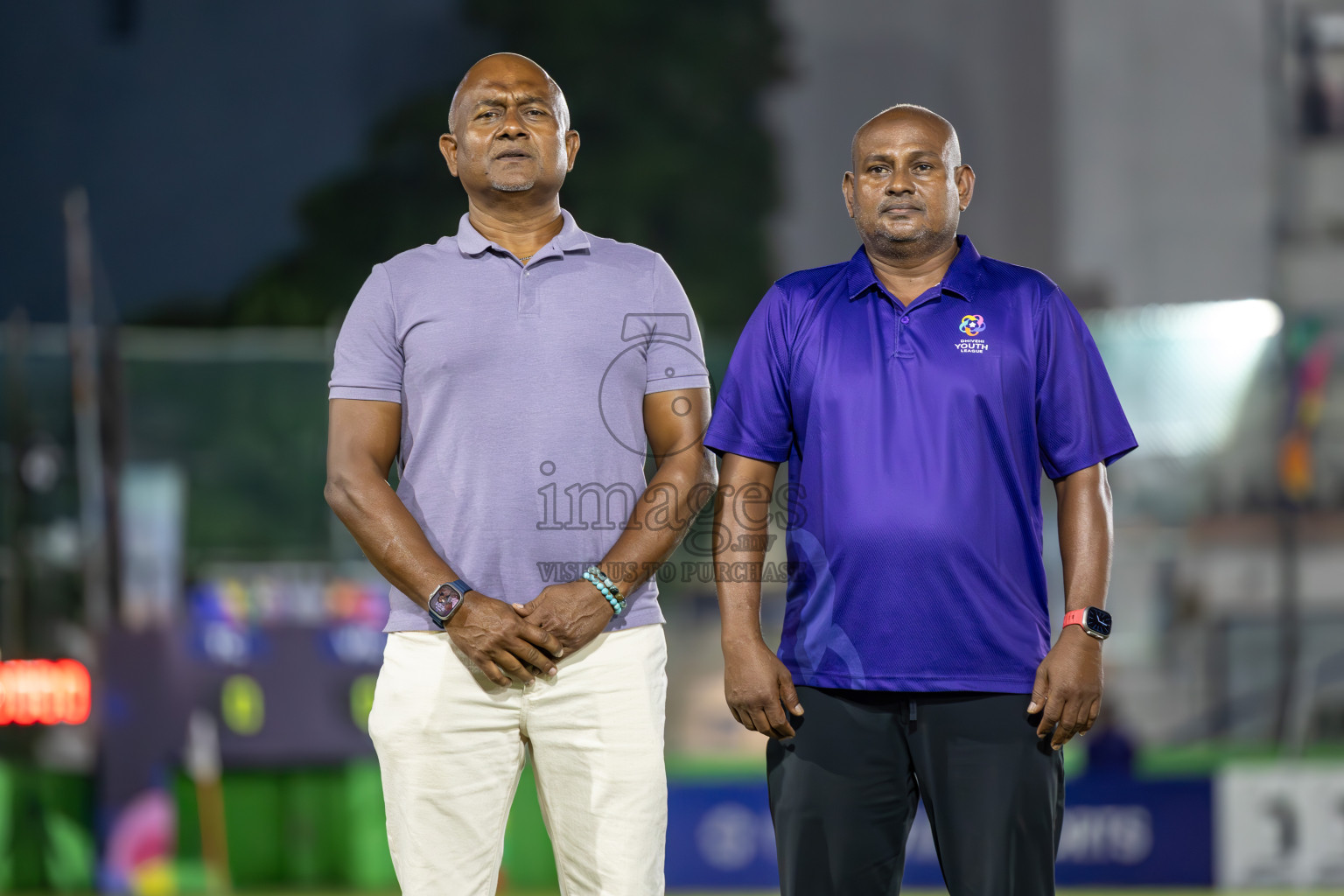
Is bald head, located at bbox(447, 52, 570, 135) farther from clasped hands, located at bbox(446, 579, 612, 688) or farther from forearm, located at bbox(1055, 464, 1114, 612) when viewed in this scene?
forearm, located at bbox(1055, 464, 1114, 612)

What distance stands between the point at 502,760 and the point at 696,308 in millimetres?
3282

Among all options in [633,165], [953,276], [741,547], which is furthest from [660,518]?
[633,165]

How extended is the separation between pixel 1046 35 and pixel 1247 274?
107 centimetres

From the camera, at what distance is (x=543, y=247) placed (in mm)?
1877

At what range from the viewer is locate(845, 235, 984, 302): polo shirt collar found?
5.72ft

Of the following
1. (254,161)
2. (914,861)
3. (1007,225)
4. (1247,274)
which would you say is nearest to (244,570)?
(254,161)

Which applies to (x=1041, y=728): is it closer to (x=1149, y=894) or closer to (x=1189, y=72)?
(x=1149, y=894)

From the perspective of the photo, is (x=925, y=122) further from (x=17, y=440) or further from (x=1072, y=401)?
(x=17, y=440)

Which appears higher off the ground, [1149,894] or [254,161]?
[254,161]

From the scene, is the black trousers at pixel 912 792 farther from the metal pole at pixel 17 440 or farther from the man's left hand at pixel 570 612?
the metal pole at pixel 17 440

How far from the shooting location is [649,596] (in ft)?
5.99

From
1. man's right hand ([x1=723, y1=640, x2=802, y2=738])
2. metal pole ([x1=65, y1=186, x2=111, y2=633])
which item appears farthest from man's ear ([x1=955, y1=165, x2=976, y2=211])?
metal pole ([x1=65, y1=186, x2=111, y2=633])

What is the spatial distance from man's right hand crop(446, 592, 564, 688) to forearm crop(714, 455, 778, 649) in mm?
221

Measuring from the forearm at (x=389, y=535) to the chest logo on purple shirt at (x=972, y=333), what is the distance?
0.68 meters
